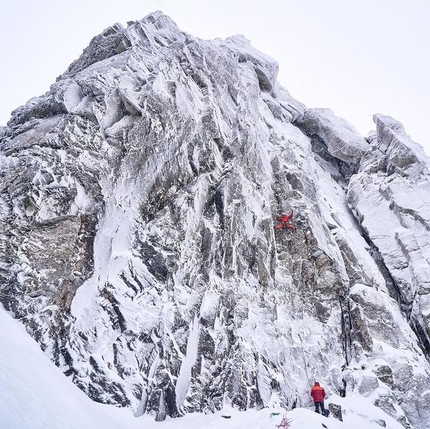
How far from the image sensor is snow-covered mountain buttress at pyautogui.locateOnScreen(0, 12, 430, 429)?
1368 cm

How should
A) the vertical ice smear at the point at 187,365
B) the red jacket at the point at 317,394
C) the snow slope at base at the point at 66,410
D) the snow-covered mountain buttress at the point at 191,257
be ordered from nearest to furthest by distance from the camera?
1. the snow slope at base at the point at 66,410
2. the vertical ice smear at the point at 187,365
3. the snow-covered mountain buttress at the point at 191,257
4. the red jacket at the point at 317,394

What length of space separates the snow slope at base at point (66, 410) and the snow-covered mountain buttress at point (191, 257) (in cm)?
64

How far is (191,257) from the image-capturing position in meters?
17.3

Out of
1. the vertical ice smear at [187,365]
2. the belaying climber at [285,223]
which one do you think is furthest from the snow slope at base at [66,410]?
the belaying climber at [285,223]

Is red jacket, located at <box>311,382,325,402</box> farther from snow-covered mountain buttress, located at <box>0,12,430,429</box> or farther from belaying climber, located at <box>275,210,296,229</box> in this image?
belaying climber, located at <box>275,210,296,229</box>

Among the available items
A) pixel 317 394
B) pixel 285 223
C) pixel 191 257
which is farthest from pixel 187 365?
pixel 285 223

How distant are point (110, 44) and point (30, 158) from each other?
1868cm

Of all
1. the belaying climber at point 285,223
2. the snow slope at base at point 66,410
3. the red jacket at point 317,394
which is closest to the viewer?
the snow slope at base at point 66,410

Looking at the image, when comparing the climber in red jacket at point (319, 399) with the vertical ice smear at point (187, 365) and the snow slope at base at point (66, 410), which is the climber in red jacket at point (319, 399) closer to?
the snow slope at base at point (66, 410)

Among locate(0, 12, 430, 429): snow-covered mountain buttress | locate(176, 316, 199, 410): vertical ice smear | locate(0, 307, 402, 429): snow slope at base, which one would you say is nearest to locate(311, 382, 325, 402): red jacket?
locate(0, 307, 402, 429): snow slope at base

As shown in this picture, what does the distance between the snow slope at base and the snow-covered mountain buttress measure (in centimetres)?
64

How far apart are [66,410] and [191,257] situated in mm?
10113

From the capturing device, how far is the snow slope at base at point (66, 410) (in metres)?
6.47

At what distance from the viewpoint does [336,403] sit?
50.1 feet
